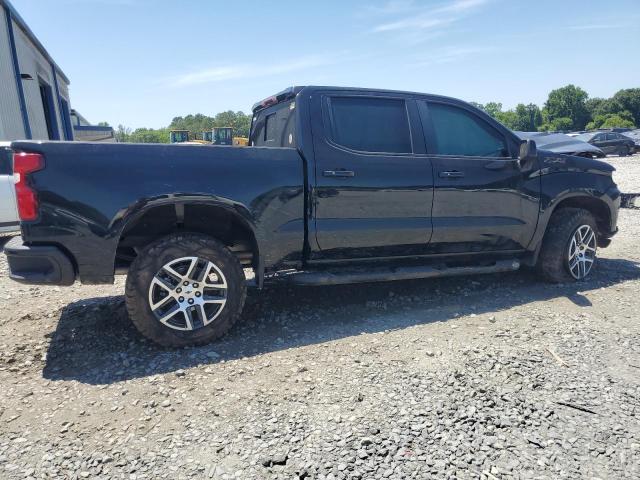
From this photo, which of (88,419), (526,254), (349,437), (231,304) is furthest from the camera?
(526,254)

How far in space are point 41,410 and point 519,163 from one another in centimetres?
457

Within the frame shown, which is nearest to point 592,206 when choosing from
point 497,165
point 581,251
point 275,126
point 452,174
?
point 581,251

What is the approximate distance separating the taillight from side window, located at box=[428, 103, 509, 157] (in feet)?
11.0

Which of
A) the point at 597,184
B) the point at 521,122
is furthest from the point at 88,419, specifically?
the point at 521,122

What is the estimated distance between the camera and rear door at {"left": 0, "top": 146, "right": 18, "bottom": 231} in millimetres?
7230

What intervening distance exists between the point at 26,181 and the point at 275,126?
2299 mm

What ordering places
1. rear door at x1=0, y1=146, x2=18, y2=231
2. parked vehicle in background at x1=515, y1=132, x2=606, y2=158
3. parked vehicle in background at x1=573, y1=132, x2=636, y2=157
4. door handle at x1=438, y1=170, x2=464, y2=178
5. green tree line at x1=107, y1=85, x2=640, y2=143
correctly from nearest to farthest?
door handle at x1=438, y1=170, x2=464, y2=178 → rear door at x1=0, y1=146, x2=18, y2=231 → parked vehicle in background at x1=515, y1=132, x2=606, y2=158 → parked vehicle in background at x1=573, y1=132, x2=636, y2=157 → green tree line at x1=107, y1=85, x2=640, y2=143

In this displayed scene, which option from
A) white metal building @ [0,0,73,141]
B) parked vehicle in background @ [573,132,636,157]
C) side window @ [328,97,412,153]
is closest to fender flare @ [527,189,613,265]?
side window @ [328,97,412,153]

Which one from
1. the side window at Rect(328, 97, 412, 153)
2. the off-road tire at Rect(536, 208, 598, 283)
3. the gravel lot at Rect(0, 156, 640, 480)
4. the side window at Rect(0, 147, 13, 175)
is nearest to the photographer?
the gravel lot at Rect(0, 156, 640, 480)

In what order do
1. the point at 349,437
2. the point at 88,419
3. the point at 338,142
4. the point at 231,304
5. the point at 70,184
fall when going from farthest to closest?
the point at 338,142 < the point at 231,304 < the point at 70,184 < the point at 88,419 < the point at 349,437

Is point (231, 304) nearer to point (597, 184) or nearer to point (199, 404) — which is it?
point (199, 404)

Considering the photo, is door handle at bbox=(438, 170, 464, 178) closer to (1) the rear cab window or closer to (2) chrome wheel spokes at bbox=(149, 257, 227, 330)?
(1) the rear cab window

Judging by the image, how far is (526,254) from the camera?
4.89 m

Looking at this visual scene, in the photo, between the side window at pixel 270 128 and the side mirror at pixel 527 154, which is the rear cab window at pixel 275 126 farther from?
the side mirror at pixel 527 154
